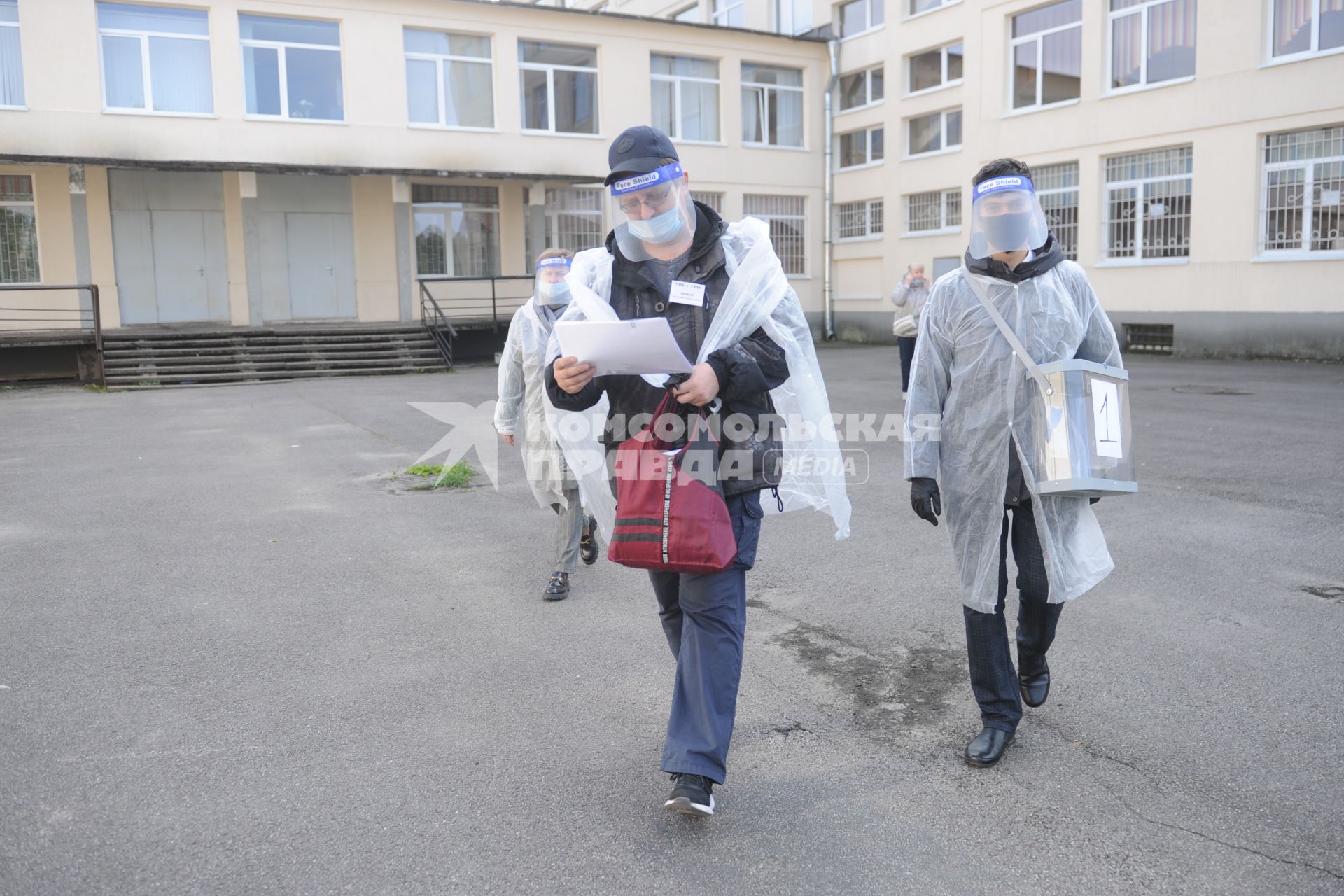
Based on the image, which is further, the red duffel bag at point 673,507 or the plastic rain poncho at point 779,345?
the plastic rain poncho at point 779,345

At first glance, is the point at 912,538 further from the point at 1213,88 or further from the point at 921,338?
the point at 1213,88

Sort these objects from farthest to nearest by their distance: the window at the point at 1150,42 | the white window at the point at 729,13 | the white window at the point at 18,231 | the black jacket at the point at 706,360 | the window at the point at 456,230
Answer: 1. the white window at the point at 729,13
2. the window at the point at 456,230
3. the white window at the point at 18,231
4. the window at the point at 1150,42
5. the black jacket at the point at 706,360

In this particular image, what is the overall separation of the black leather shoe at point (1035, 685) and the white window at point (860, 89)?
26595mm

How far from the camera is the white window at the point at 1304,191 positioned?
18.3 meters

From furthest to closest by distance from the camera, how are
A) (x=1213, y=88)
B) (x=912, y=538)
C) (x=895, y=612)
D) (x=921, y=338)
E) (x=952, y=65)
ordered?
(x=952, y=65) < (x=1213, y=88) < (x=912, y=538) < (x=895, y=612) < (x=921, y=338)

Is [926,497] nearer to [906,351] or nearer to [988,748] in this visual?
[988,748]

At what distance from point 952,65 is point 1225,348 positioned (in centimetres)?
1025

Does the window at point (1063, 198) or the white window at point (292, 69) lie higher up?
the white window at point (292, 69)

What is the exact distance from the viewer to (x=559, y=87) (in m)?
26.2

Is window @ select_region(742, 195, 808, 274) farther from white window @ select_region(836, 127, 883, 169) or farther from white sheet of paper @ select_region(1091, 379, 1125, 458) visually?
white sheet of paper @ select_region(1091, 379, 1125, 458)

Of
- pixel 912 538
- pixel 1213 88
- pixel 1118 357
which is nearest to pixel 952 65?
pixel 1213 88

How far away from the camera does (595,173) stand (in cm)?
2625

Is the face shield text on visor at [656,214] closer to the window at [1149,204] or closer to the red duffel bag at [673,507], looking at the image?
the red duffel bag at [673,507]

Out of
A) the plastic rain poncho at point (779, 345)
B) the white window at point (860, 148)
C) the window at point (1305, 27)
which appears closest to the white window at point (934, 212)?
the white window at point (860, 148)
